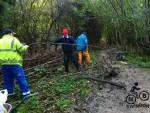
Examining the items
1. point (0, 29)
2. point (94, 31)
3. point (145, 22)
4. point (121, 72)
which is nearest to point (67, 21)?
point (94, 31)

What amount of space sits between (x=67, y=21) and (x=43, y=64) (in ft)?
22.9

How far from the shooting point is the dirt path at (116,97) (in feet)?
33.7

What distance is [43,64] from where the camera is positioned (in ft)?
48.9

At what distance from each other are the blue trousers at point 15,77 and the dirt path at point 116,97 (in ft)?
6.05

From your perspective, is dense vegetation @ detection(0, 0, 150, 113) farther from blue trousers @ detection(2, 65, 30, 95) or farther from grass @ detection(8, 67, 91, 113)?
blue trousers @ detection(2, 65, 30, 95)

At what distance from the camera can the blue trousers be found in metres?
10.9

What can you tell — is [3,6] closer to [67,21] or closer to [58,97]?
[58,97]

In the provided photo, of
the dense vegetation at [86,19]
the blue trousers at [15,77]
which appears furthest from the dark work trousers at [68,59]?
the dense vegetation at [86,19]

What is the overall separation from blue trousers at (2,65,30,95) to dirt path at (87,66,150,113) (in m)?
1.84

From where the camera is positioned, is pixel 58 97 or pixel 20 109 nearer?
pixel 20 109

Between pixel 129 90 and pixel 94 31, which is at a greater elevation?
pixel 94 31

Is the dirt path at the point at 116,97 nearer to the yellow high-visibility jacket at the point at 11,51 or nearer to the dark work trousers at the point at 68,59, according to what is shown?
the dark work trousers at the point at 68,59

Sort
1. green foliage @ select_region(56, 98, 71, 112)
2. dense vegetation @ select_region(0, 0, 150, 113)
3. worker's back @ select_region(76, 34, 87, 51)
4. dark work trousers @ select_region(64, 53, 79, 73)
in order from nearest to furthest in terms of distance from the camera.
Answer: green foliage @ select_region(56, 98, 71, 112)
dark work trousers @ select_region(64, 53, 79, 73)
worker's back @ select_region(76, 34, 87, 51)
dense vegetation @ select_region(0, 0, 150, 113)

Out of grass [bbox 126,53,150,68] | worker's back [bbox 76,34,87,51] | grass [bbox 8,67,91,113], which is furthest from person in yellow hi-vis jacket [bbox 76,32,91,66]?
grass [bbox 126,53,150,68]
